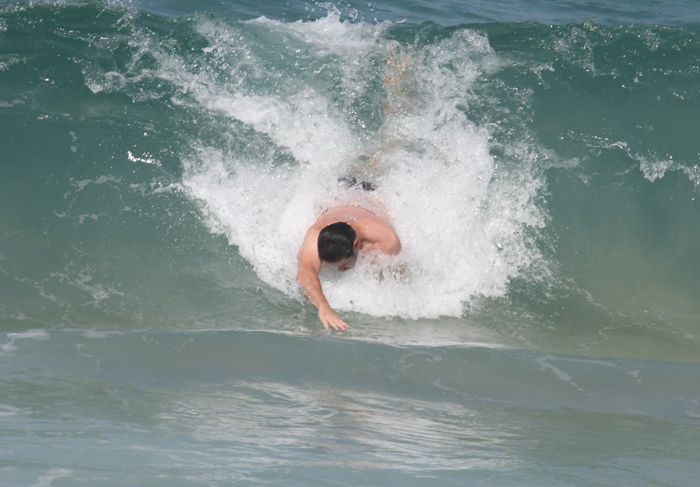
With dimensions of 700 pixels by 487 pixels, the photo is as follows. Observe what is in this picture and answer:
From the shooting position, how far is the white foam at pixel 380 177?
5.62 m

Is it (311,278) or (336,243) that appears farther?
(311,278)

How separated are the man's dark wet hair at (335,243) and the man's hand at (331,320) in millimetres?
389

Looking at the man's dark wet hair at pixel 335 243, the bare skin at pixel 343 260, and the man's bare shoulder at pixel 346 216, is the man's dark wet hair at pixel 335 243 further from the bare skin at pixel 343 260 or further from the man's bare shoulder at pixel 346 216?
the man's bare shoulder at pixel 346 216

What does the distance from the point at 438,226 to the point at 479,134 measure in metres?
1.29

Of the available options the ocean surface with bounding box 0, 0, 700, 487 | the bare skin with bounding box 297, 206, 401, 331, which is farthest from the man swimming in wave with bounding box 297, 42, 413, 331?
the ocean surface with bounding box 0, 0, 700, 487

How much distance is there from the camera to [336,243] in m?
4.98

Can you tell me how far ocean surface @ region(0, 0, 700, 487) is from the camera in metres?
2.88

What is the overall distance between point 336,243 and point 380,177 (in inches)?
61.0

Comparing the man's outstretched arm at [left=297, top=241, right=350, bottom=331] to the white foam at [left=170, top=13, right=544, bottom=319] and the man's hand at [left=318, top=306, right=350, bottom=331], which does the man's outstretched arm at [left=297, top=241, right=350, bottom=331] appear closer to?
the man's hand at [left=318, top=306, right=350, bottom=331]

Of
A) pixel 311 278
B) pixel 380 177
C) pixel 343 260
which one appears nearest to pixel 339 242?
pixel 343 260

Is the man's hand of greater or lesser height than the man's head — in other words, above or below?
below

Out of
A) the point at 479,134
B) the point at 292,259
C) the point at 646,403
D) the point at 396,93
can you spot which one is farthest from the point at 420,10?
the point at 646,403

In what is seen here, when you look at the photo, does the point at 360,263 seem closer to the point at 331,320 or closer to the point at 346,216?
the point at 346,216

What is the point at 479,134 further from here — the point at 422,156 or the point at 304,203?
the point at 304,203
